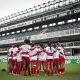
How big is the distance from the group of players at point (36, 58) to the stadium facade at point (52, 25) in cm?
2999

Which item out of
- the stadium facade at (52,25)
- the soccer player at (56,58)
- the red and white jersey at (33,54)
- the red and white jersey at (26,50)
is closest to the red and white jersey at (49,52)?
the soccer player at (56,58)

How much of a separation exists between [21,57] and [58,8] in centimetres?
4016

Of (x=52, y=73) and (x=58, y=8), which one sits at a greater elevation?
(x=58, y=8)

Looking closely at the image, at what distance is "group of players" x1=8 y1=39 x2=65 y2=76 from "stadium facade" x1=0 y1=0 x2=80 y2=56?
2999 centimetres

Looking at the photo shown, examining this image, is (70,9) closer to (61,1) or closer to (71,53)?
(61,1)

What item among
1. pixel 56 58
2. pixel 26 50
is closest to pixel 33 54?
pixel 26 50

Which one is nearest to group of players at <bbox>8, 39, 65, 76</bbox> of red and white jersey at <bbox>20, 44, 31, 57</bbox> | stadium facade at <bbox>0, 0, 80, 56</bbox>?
red and white jersey at <bbox>20, 44, 31, 57</bbox>

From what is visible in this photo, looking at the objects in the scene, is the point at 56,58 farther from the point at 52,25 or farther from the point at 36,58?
the point at 52,25

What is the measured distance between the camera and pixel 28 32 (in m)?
68.1

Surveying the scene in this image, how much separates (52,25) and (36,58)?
43.8 meters

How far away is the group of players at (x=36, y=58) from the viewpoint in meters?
17.2

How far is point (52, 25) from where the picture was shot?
61.1 meters

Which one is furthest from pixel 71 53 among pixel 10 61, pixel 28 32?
pixel 10 61

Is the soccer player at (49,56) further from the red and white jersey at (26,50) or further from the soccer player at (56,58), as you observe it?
the red and white jersey at (26,50)
